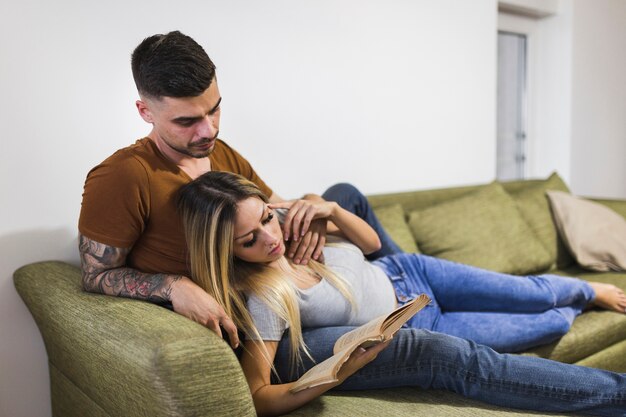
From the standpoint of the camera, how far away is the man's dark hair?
5.05ft

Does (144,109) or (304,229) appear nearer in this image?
(144,109)

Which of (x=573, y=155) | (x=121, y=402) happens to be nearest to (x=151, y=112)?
(x=121, y=402)

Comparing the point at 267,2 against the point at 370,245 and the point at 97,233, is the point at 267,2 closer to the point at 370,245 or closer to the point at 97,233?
the point at 370,245

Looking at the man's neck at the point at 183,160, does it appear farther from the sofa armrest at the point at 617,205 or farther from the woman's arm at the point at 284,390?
the sofa armrest at the point at 617,205

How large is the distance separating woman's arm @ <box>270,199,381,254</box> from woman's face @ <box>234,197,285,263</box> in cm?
12

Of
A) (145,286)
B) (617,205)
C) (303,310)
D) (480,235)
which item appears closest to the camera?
(145,286)

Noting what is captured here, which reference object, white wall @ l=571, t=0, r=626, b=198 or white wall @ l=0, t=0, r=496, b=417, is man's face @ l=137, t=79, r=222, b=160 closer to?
white wall @ l=0, t=0, r=496, b=417

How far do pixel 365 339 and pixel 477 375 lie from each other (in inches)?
14.9

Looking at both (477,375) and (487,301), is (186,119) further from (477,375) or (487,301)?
(487,301)

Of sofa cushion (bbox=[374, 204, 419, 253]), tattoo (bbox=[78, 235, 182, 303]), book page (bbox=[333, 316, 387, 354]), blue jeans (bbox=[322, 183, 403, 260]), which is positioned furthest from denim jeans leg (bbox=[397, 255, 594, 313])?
tattoo (bbox=[78, 235, 182, 303])

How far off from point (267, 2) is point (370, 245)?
3.66 ft

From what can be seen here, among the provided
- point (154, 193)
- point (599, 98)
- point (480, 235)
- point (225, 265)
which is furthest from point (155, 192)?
point (599, 98)

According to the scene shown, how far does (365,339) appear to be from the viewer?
4.40ft

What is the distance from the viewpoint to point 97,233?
1560 mm
